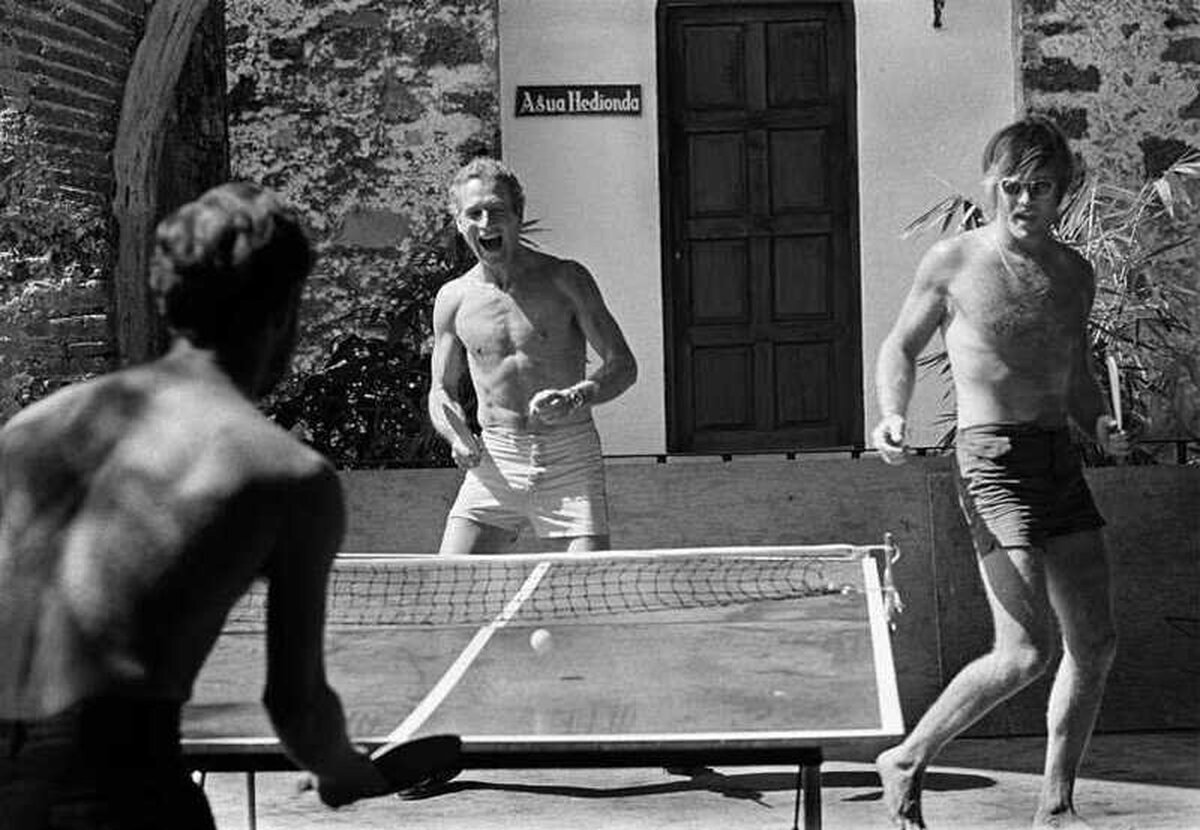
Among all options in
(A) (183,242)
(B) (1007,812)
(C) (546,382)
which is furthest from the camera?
(C) (546,382)

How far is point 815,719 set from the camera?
12.6 feet

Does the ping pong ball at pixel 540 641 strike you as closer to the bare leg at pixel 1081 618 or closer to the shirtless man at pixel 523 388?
the bare leg at pixel 1081 618

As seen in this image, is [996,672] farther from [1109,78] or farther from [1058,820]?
[1109,78]

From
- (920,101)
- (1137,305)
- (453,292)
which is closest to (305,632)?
(453,292)

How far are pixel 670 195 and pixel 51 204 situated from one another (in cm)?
478

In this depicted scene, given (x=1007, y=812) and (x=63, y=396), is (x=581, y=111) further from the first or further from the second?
(x=63, y=396)

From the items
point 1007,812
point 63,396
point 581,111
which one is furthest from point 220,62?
point 63,396

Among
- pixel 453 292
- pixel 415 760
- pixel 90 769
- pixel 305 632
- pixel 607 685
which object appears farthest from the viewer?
pixel 453 292

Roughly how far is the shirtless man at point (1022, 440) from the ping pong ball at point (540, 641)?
0.97 metres

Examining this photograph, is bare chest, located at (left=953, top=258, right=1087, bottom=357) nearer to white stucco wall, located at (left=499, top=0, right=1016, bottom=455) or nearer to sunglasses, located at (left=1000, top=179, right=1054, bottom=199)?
sunglasses, located at (left=1000, top=179, right=1054, bottom=199)

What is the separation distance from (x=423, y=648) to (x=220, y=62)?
7.18m

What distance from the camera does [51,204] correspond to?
7.66 meters

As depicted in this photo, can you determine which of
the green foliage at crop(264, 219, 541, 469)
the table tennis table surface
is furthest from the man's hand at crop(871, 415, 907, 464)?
the green foliage at crop(264, 219, 541, 469)

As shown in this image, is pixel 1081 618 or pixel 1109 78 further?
pixel 1109 78
